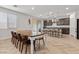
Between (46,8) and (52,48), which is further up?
(46,8)

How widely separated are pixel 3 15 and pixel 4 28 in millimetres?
1006

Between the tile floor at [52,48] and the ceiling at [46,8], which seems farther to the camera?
the ceiling at [46,8]

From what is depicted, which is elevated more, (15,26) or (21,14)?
(21,14)

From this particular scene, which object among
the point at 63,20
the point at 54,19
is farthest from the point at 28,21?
the point at 63,20

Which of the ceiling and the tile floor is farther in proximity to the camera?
the ceiling

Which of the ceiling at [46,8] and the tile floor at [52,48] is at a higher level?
the ceiling at [46,8]

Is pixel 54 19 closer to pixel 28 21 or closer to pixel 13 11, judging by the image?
pixel 28 21

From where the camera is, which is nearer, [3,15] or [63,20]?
[3,15]

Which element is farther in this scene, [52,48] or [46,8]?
[46,8]

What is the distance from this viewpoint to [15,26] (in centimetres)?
920

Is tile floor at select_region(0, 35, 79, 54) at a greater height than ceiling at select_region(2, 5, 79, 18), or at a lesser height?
lesser
